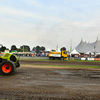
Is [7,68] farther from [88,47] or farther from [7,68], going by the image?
[88,47]

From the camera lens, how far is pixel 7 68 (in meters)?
7.76

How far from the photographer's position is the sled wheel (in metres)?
7.63

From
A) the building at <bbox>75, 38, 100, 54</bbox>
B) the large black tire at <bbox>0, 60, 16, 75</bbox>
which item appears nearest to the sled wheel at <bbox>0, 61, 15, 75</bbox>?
the large black tire at <bbox>0, 60, 16, 75</bbox>

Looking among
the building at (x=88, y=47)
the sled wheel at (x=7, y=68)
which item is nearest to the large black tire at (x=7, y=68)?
the sled wheel at (x=7, y=68)

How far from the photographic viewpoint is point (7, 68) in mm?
7762

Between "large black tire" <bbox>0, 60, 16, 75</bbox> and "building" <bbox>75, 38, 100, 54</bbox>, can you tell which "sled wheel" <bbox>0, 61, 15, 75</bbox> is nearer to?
"large black tire" <bbox>0, 60, 16, 75</bbox>

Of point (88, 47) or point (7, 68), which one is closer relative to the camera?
point (7, 68)

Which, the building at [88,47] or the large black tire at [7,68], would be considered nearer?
the large black tire at [7,68]

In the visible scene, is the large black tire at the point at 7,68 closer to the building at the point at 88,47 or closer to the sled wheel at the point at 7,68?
the sled wheel at the point at 7,68

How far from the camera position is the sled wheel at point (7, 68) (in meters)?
7.63

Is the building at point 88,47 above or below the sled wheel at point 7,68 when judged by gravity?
above

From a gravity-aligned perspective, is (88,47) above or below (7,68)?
above

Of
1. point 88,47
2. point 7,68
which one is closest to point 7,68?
point 7,68

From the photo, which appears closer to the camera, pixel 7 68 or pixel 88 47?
pixel 7 68
